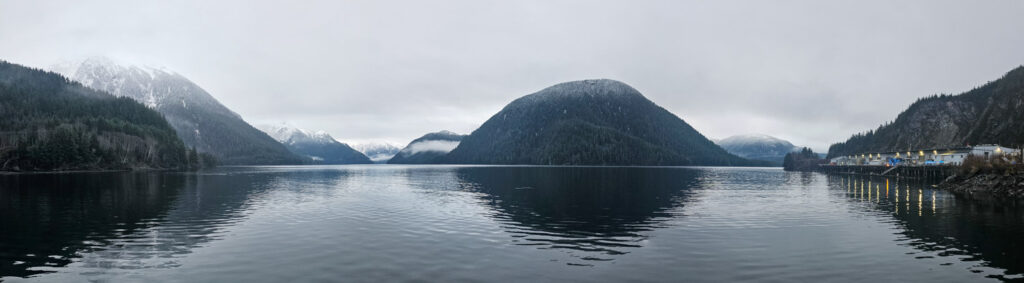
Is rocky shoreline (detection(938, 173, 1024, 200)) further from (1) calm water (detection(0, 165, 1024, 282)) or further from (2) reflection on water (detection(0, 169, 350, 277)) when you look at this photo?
(2) reflection on water (detection(0, 169, 350, 277))

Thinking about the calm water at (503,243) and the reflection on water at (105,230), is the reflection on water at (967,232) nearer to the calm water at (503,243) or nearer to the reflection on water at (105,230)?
the calm water at (503,243)

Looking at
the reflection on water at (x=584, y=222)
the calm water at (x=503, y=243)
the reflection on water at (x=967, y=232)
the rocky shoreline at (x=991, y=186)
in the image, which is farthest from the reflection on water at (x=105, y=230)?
the rocky shoreline at (x=991, y=186)

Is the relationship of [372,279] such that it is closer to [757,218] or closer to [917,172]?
[757,218]

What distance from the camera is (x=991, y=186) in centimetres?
9544

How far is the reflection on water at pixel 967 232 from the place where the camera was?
3331 centimetres

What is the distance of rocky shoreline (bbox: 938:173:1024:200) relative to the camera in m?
86.4

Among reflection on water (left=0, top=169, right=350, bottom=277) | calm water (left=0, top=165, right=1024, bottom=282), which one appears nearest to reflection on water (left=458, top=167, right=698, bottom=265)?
calm water (left=0, top=165, right=1024, bottom=282)

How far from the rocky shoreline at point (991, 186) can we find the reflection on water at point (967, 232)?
49.2ft

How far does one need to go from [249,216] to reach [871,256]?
56698 mm

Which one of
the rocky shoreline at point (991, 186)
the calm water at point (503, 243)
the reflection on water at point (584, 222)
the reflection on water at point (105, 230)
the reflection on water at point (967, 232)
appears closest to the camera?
the calm water at point (503, 243)

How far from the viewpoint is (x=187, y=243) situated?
131 feet

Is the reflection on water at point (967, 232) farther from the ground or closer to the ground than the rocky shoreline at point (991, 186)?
closer to the ground

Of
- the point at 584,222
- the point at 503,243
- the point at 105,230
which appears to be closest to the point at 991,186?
the point at 584,222

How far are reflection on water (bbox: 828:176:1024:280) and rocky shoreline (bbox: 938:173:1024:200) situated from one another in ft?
49.2
